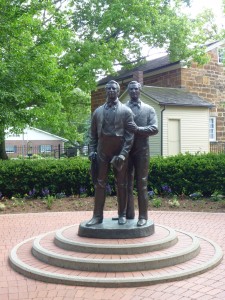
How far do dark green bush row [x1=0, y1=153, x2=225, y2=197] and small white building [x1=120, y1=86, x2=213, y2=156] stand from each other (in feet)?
29.3

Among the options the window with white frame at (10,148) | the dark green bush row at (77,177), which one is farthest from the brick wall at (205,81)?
the window with white frame at (10,148)

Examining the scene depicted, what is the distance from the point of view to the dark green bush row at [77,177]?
38.4 feet

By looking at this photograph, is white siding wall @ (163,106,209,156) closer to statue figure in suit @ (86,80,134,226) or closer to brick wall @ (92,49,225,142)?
brick wall @ (92,49,225,142)

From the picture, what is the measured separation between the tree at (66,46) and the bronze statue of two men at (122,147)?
201 inches

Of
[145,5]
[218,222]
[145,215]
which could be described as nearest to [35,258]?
[145,215]

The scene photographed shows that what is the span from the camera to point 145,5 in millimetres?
20844

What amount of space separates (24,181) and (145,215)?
20.8ft

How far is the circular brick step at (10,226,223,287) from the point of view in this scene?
4.79m

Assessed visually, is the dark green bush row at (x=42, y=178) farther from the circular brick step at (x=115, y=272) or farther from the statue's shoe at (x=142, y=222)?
the circular brick step at (x=115, y=272)

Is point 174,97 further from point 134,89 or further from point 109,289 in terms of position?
point 109,289

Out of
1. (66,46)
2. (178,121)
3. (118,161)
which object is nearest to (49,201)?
(118,161)

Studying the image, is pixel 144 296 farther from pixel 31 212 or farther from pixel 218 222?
pixel 31 212

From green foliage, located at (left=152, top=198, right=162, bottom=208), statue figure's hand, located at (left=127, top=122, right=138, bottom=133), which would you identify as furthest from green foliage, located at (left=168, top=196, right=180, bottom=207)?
statue figure's hand, located at (left=127, top=122, right=138, bottom=133)

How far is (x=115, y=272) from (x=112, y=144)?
2079 millimetres
